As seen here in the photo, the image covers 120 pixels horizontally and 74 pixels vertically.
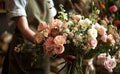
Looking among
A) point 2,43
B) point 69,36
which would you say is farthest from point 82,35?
point 2,43

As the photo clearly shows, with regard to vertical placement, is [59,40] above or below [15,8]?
below

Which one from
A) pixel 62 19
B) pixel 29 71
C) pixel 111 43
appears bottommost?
pixel 29 71

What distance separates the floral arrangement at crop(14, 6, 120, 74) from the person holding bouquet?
0.58 ft

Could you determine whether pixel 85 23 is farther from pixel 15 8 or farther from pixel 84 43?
pixel 15 8

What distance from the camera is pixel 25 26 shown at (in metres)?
1.19

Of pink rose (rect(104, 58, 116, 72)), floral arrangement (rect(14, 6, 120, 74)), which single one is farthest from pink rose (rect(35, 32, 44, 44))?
pink rose (rect(104, 58, 116, 72))

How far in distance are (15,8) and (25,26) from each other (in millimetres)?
89

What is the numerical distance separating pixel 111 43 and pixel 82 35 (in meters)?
0.13

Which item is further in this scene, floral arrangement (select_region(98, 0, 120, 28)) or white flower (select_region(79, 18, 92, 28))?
floral arrangement (select_region(98, 0, 120, 28))

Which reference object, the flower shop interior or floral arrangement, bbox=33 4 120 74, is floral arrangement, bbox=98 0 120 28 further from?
floral arrangement, bbox=33 4 120 74

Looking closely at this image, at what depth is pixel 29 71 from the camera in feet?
4.20

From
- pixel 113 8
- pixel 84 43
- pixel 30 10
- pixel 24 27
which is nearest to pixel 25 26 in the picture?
pixel 24 27

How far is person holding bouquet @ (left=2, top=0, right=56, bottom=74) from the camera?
3.92 ft

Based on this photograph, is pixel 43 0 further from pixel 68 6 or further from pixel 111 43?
pixel 68 6
